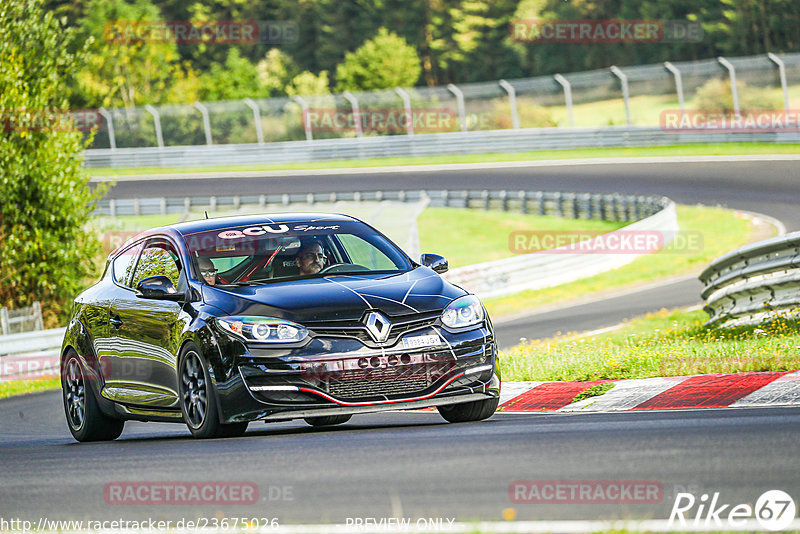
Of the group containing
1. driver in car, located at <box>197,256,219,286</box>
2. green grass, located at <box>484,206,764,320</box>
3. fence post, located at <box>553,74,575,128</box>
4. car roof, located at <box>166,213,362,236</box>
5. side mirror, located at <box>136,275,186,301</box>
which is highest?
car roof, located at <box>166,213,362,236</box>

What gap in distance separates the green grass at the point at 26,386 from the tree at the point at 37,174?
732 centimetres

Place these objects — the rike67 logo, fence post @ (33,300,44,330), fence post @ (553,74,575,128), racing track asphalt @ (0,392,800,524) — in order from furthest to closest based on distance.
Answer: fence post @ (553,74,575,128) → fence post @ (33,300,44,330) → racing track asphalt @ (0,392,800,524) → the rike67 logo

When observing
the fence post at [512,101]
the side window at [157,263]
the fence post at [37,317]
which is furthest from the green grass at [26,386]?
the fence post at [512,101]

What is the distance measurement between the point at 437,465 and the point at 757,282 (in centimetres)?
797

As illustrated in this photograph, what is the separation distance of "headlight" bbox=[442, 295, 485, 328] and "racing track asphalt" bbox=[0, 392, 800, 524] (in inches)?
27.3

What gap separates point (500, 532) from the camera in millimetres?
4527

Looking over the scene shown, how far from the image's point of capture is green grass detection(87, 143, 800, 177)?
3947cm

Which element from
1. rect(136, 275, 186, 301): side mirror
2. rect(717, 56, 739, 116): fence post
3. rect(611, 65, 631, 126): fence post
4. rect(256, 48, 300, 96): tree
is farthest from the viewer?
rect(256, 48, 300, 96): tree

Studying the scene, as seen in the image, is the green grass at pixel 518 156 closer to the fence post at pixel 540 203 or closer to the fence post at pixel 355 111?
the fence post at pixel 355 111

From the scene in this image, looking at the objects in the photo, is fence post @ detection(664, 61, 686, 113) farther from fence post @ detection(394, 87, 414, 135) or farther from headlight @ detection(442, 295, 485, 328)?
headlight @ detection(442, 295, 485, 328)

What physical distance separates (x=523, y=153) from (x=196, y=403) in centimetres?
3962

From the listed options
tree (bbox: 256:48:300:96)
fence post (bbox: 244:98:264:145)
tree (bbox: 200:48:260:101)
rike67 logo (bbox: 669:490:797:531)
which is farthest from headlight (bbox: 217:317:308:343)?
tree (bbox: 256:48:300:96)

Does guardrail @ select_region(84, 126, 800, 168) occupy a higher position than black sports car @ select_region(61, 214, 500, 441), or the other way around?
black sports car @ select_region(61, 214, 500, 441)

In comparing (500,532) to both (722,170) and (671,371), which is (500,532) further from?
(722,170)
